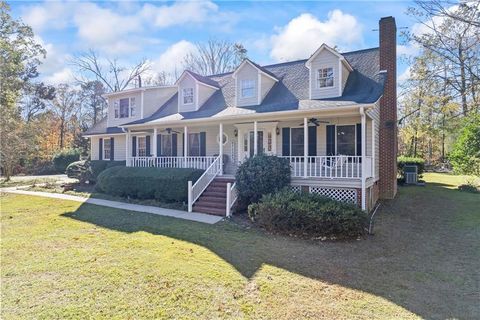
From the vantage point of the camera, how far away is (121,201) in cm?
1397

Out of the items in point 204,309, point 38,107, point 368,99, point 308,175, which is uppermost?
point 38,107

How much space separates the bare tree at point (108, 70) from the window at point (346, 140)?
32.6 m

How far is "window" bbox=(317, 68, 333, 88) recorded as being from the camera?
13139 millimetres

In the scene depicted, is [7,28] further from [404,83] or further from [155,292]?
[404,83]

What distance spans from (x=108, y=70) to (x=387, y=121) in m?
36.8

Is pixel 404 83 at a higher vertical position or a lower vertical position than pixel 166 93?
higher

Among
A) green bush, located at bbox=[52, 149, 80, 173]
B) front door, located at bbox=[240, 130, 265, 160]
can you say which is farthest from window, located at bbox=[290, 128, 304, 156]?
green bush, located at bbox=[52, 149, 80, 173]

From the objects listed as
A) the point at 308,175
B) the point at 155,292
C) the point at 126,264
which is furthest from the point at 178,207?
the point at 155,292

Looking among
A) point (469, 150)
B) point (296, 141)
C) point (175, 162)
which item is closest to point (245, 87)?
point (296, 141)

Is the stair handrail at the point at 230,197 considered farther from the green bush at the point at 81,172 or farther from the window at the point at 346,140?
the green bush at the point at 81,172

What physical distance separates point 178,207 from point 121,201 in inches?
129

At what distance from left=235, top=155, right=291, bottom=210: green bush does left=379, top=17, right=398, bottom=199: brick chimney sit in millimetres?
5394

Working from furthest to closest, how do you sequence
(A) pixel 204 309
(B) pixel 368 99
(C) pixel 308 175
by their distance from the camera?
1. (C) pixel 308 175
2. (B) pixel 368 99
3. (A) pixel 204 309

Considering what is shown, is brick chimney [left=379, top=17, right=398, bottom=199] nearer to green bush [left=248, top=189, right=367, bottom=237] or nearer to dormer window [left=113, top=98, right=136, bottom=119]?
green bush [left=248, top=189, right=367, bottom=237]
